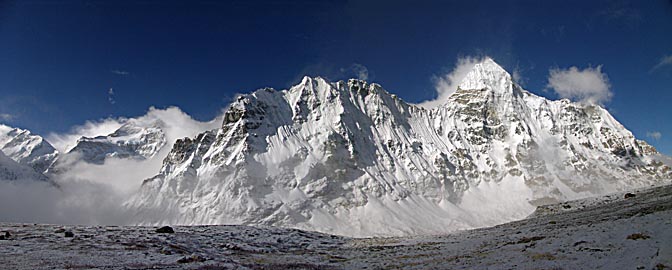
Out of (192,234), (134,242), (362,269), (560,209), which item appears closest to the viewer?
(362,269)

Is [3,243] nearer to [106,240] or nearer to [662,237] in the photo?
[106,240]

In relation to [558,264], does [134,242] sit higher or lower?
higher

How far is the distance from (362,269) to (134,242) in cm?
2688

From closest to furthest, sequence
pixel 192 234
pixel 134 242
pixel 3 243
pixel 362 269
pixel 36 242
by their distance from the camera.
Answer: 1. pixel 362 269
2. pixel 3 243
3. pixel 36 242
4. pixel 134 242
5. pixel 192 234

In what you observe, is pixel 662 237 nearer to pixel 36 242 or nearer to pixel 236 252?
pixel 236 252

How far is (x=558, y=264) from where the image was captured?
20094 millimetres

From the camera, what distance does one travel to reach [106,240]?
136 feet

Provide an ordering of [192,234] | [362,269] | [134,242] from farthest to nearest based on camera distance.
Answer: [192,234] < [134,242] < [362,269]

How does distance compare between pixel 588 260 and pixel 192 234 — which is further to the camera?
pixel 192 234

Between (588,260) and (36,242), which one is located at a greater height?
(36,242)

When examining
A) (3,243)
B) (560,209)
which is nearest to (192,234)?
(3,243)

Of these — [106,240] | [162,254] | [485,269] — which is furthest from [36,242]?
[485,269]

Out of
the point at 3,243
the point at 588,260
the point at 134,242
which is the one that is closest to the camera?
the point at 588,260

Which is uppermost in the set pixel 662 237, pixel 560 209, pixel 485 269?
pixel 560 209
